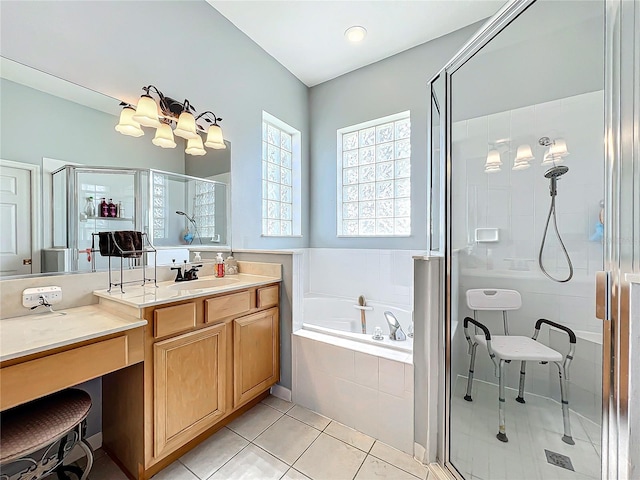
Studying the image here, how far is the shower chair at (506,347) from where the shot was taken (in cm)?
154

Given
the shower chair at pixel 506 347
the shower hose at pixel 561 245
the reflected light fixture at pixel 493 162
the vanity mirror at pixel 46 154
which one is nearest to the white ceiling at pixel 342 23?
the reflected light fixture at pixel 493 162

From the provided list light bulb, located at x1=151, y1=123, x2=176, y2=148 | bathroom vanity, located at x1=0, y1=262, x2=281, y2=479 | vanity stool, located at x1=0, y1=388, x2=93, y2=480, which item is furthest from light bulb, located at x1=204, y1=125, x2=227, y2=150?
vanity stool, located at x1=0, y1=388, x2=93, y2=480

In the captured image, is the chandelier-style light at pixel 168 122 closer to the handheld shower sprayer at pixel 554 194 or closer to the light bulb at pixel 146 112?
the light bulb at pixel 146 112

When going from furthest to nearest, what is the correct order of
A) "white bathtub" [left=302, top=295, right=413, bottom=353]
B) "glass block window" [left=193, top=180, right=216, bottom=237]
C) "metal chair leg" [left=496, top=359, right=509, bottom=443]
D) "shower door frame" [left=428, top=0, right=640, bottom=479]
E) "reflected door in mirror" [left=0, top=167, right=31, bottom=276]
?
"white bathtub" [left=302, top=295, right=413, bottom=353], "glass block window" [left=193, top=180, right=216, bottom=237], "metal chair leg" [left=496, top=359, right=509, bottom=443], "reflected door in mirror" [left=0, top=167, right=31, bottom=276], "shower door frame" [left=428, top=0, right=640, bottom=479]

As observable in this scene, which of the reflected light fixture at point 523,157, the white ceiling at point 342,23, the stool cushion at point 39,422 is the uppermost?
the white ceiling at point 342,23

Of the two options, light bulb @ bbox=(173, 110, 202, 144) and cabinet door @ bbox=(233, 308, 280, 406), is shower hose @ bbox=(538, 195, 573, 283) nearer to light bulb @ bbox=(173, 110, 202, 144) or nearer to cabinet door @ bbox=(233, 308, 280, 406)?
cabinet door @ bbox=(233, 308, 280, 406)

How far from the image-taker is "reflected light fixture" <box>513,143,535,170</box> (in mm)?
1827

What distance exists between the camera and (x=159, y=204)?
182 centimetres

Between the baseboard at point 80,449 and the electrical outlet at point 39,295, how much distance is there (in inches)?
31.8

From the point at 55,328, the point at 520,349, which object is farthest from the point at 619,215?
the point at 55,328

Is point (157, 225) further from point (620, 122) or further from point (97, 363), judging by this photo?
point (620, 122)

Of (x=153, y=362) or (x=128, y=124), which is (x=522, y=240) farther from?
(x=128, y=124)

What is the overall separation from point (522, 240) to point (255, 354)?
6.55ft

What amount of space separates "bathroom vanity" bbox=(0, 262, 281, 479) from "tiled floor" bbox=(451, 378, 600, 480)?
1.27 metres
